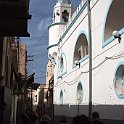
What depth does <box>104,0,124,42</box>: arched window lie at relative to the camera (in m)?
15.8

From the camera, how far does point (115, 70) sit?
14945mm

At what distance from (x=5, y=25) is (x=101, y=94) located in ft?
29.3

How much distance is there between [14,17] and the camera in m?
8.28

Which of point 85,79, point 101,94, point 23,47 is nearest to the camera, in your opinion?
point 101,94

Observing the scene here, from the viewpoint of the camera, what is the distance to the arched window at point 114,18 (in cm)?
1584

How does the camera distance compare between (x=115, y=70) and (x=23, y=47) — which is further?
(x=23, y=47)

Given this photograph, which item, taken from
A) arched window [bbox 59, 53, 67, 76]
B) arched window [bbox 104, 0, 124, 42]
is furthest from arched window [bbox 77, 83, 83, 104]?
arched window [bbox 104, 0, 124, 42]

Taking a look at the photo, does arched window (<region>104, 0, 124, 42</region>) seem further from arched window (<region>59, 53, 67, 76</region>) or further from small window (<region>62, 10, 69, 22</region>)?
small window (<region>62, 10, 69, 22</region>)

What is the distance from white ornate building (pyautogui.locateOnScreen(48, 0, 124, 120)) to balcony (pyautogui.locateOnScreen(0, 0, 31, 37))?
6.21 meters

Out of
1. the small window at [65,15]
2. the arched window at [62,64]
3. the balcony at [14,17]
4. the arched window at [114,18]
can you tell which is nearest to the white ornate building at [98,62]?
the arched window at [114,18]

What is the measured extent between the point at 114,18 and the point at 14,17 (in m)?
8.95

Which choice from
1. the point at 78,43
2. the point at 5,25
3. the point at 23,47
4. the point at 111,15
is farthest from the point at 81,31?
the point at 23,47

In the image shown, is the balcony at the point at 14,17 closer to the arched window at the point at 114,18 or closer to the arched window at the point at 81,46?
the arched window at the point at 114,18

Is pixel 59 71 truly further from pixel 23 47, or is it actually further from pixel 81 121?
pixel 81 121
